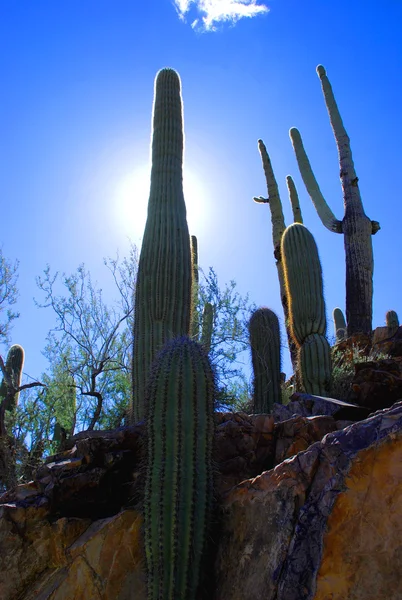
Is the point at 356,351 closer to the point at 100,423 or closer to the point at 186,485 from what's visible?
the point at 100,423

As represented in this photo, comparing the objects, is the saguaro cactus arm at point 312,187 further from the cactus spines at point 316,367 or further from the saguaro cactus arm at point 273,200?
the cactus spines at point 316,367

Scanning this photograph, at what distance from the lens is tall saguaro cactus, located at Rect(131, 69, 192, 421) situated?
587 cm

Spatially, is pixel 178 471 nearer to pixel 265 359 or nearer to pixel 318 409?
pixel 318 409

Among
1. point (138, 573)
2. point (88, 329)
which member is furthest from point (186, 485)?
point (88, 329)

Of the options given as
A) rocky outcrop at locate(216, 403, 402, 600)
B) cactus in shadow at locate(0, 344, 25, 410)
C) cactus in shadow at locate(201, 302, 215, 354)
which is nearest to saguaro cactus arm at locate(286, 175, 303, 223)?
cactus in shadow at locate(201, 302, 215, 354)

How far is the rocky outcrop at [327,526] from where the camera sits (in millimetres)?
2561

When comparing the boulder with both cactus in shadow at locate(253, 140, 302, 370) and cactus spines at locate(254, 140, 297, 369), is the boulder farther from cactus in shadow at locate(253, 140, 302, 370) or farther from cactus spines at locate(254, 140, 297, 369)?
Result: cactus in shadow at locate(253, 140, 302, 370)

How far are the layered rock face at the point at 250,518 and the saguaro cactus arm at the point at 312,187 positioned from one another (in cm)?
789

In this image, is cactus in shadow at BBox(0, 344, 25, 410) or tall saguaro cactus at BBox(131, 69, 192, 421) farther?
cactus in shadow at BBox(0, 344, 25, 410)

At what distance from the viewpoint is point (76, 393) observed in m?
9.05

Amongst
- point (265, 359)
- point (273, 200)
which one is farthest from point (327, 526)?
point (273, 200)

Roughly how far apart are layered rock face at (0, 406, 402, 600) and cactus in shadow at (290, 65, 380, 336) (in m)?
6.46

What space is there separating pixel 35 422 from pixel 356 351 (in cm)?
463

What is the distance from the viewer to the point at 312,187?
12.8 metres
